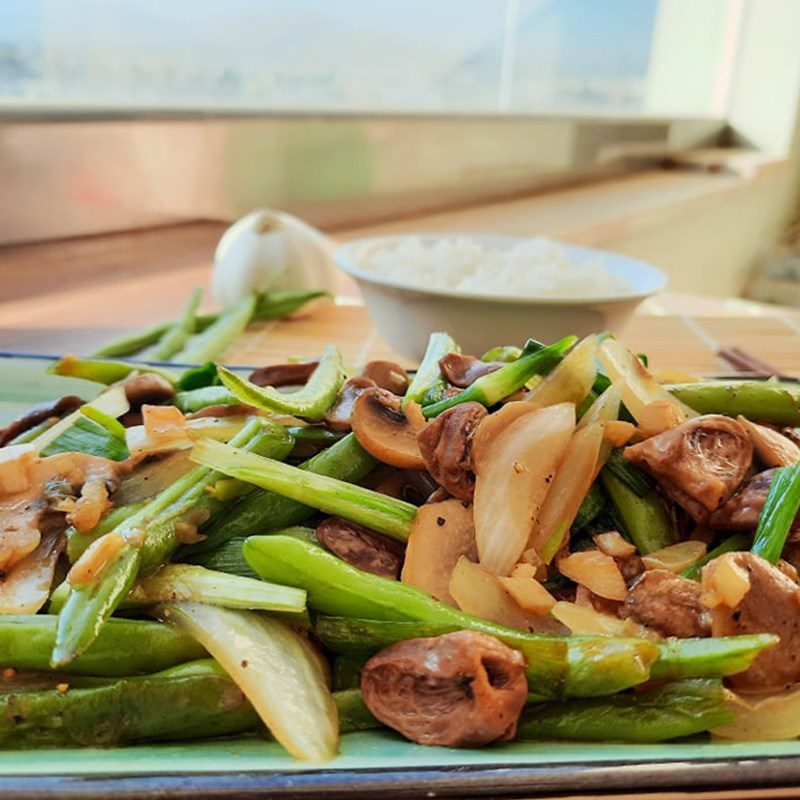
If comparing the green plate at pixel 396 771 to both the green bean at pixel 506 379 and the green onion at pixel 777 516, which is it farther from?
the green bean at pixel 506 379

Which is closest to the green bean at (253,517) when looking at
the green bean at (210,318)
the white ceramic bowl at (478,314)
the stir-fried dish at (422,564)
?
the stir-fried dish at (422,564)

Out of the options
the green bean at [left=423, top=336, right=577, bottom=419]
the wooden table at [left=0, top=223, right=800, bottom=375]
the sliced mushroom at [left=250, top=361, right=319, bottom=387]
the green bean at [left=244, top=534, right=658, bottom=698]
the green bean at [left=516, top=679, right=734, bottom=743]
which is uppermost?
the green bean at [left=423, top=336, right=577, bottom=419]

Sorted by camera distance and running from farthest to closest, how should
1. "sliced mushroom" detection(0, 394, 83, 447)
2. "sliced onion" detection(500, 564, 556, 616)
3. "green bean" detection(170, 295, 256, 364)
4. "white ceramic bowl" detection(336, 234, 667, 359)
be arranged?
1. "green bean" detection(170, 295, 256, 364)
2. "white ceramic bowl" detection(336, 234, 667, 359)
3. "sliced mushroom" detection(0, 394, 83, 447)
4. "sliced onion" detection(500, 564, 556, 616)

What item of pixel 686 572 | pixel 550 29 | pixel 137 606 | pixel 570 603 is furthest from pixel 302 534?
pixel 550 29

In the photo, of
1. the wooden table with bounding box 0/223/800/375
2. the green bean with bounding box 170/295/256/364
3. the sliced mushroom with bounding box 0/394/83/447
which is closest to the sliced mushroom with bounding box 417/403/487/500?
the sliced mushroom with bounding box 0/394/83/447

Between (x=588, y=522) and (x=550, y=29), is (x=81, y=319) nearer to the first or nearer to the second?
(x=588, y=522)

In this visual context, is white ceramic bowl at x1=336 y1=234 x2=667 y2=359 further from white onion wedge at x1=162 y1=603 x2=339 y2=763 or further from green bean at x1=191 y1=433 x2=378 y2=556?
white onion wedge at x1=162 y1=603 x2=339 y2=763
